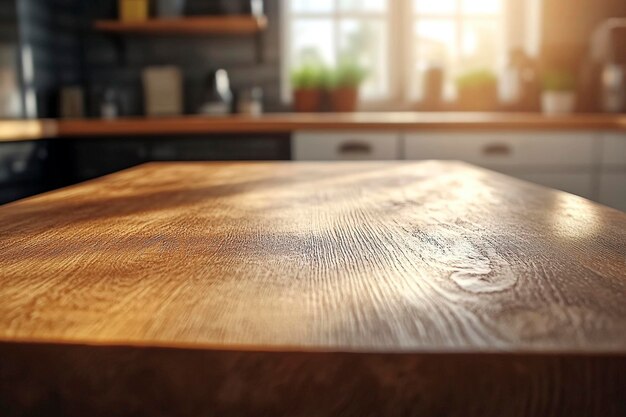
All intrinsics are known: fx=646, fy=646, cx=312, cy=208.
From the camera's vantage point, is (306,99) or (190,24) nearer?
(190,24)

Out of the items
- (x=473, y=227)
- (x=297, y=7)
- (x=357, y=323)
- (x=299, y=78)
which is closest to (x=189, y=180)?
(x=473, y=227)

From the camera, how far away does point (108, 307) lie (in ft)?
1.38

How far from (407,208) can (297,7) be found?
108 inches

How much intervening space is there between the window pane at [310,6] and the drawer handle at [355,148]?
3.39ft

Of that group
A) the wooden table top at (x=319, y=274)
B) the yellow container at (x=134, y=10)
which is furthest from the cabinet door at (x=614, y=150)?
the yellow container at (x=134, y=10)

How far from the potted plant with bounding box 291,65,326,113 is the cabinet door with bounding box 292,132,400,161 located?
62cm

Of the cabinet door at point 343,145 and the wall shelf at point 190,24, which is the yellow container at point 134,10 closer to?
the wall shelf at point 190,24

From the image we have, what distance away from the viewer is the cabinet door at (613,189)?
Answer: 2.78m

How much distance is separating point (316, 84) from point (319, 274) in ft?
9.53

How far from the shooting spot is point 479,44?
3539 mm

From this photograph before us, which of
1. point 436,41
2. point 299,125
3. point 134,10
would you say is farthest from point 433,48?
point 134,10

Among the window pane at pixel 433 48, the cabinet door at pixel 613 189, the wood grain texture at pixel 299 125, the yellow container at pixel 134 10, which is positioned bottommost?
the cabinet door at pixel 613 189

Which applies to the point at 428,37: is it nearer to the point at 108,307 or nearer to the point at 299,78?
the point at 299,78

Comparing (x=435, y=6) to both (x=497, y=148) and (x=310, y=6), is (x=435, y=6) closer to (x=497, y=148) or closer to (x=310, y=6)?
(x=310, y=6)
